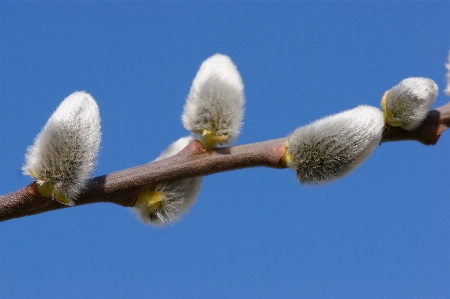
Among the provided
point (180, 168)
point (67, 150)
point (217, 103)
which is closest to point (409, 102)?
point (217, 103)

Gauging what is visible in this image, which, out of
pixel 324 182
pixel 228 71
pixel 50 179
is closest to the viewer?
pixel 50 179

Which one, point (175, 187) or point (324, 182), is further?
point (175, 187)

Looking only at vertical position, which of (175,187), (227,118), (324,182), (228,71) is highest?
(228,71)

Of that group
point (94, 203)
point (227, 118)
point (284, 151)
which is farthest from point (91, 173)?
point (284, 151)

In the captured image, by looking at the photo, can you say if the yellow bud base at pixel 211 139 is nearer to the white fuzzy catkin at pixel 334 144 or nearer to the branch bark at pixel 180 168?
the branch bark at pixel 180 168

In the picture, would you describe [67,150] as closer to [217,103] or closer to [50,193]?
[50,193]

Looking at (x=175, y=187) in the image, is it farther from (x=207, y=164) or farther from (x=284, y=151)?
(x=284, y=151)
